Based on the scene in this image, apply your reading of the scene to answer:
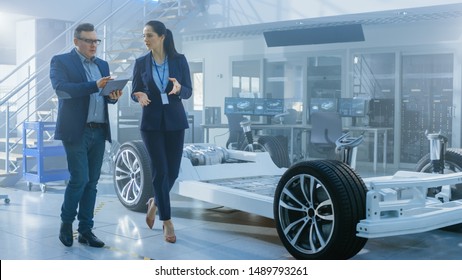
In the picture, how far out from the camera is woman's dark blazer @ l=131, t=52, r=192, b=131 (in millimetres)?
3607

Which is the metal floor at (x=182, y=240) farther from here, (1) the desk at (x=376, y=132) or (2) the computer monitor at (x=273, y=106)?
(2) the computer monitor at (x=273, y=106)

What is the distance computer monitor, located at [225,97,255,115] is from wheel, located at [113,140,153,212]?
17.0 ft

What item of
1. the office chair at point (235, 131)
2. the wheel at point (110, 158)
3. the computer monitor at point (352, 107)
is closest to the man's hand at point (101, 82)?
the wheel at point (110, 158)

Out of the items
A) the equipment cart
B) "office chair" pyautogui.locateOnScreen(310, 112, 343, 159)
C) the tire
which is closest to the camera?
the equipment cart

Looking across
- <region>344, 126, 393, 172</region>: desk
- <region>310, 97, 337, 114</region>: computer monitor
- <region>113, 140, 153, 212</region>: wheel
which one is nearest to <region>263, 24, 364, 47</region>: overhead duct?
<region>310, 97, 337, 114</region>: computer monitor

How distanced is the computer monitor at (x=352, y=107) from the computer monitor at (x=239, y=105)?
1585mm

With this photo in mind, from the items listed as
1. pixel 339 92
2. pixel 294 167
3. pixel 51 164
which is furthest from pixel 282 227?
pixel 339 92

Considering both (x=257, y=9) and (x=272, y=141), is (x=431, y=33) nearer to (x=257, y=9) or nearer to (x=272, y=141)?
(x=257, y=9)

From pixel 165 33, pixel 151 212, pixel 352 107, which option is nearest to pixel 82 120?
pixel 165 33

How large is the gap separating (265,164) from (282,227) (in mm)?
2097

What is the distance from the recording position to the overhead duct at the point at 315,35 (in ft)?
33.1

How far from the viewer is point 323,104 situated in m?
10.1

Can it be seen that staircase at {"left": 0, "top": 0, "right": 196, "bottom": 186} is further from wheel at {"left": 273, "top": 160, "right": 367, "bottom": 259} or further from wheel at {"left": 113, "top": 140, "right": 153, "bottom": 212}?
wheel at {"left": 273, "top": 160, "right": 367, "bottom": 259}

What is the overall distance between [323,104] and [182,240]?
6.54 m
